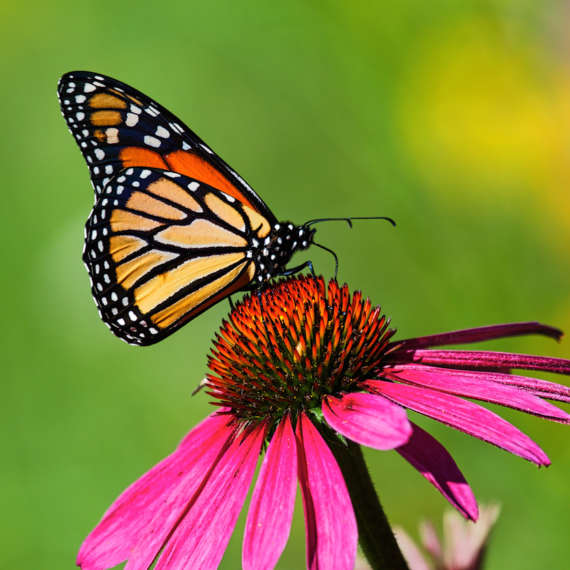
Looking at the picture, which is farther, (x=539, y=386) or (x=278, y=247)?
(x=278, y=247)

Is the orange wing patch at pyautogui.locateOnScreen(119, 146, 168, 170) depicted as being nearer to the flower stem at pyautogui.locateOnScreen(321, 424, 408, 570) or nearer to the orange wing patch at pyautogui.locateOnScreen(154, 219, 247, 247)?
the orange wing patch at pyautogui.locateOnScreen(154, 219, 247, 247)

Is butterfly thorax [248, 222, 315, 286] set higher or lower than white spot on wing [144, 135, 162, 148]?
lower

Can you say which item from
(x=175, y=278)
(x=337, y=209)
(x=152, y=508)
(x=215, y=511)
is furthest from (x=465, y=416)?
(x=337, y=209)

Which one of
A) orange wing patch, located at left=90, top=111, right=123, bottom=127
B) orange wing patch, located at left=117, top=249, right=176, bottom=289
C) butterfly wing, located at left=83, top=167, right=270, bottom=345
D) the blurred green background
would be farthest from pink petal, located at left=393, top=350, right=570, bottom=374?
the blurred green background

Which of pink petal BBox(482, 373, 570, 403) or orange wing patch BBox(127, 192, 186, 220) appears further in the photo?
orange wing patch BBox(127, 192, 186, 220)

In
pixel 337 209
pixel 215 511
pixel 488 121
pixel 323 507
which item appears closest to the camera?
pixel 323 507

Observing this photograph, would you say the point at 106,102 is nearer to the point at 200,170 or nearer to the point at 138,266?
the point at 200,170

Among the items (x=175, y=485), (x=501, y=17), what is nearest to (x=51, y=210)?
(x=501, y=17)
